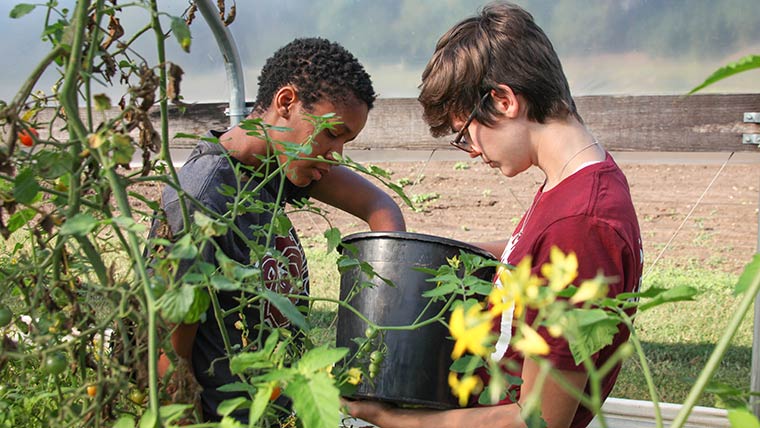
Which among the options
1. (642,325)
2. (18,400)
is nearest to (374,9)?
(642,325)

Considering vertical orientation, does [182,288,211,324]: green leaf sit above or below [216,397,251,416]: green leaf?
above

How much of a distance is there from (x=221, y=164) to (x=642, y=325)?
2.82 m

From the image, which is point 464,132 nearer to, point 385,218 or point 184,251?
point 385,218

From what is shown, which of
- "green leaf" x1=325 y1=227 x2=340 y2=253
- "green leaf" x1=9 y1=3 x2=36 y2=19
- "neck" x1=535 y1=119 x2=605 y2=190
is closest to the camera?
"green leaf" x1=9 y1=3 x2=36 y2=19

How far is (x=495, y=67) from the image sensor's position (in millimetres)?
1415

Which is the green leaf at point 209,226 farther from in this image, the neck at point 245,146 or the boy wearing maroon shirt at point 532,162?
the neck at point 245,146

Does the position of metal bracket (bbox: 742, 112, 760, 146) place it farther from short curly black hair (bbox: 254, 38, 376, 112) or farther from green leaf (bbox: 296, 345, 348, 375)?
green leaf (bbox: 296, 345, 348, 375)

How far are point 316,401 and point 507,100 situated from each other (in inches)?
38.0

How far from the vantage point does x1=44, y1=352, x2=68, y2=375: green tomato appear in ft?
2.02

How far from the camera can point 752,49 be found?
12.8 ft

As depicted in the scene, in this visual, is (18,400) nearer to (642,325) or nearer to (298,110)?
(298,110)

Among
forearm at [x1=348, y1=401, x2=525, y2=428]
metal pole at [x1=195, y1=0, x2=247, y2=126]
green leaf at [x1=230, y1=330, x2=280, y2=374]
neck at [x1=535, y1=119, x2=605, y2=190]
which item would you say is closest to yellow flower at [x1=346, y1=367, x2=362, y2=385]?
green leaf at [x1=230, y1=330, x2=280, y2=374]

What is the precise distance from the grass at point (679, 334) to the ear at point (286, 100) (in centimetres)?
118

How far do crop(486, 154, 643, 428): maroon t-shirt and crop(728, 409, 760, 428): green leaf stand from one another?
61 cm
